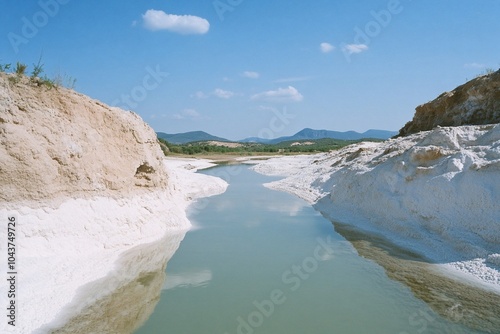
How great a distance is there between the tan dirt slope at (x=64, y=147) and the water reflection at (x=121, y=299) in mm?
2644

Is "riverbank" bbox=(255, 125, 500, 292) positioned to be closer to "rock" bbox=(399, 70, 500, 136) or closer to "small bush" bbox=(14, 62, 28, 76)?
"rock" bbox=(399, 70, 500, 136)

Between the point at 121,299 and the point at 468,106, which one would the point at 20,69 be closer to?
the point at 121,299

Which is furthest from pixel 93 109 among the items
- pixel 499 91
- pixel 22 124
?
pixel 499 91

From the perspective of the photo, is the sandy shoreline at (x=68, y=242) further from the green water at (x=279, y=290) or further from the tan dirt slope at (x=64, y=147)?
the green water at (x=279, y=290)

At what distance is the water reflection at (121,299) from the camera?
6.57 metres

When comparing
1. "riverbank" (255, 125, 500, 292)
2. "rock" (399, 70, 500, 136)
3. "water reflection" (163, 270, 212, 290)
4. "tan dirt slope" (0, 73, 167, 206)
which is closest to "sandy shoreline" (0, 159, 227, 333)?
"tan dirt slope" (0, 73, 167, 206)

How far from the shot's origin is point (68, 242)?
30.4ft

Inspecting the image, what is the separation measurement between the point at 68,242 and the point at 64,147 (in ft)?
8.91

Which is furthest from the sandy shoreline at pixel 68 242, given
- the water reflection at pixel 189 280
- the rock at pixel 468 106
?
the rock at pixel 468 106

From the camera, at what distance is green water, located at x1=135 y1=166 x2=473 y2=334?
22.0 ft

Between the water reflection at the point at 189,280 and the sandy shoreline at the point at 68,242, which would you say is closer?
the sandy shoreline at the point at 68,242

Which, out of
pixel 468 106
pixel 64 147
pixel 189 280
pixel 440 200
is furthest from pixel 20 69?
pixel 468 106

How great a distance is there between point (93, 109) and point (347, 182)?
11.9m

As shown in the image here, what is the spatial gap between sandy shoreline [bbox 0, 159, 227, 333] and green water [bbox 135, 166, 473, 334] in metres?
1.58
